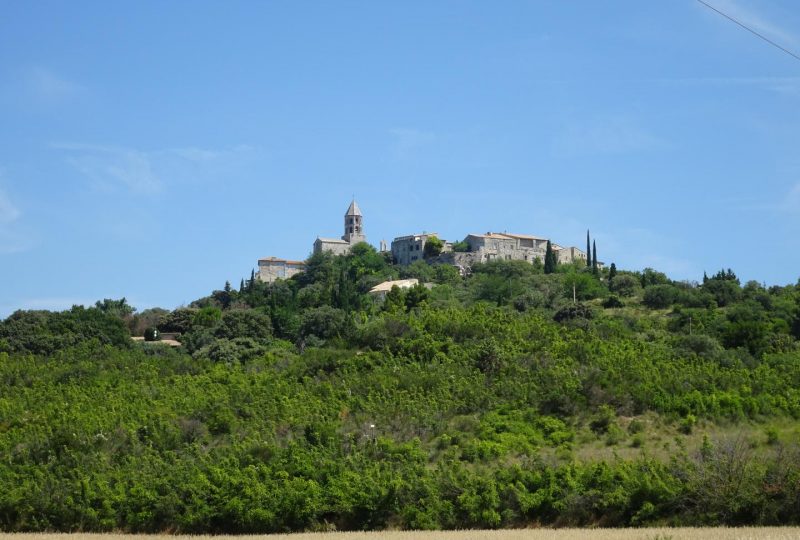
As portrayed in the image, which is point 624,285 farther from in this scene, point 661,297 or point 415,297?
point 415,297

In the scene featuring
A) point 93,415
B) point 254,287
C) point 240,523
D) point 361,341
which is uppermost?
point 254,287

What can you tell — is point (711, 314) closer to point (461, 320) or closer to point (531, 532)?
point (461, 320)

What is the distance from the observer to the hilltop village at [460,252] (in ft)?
409

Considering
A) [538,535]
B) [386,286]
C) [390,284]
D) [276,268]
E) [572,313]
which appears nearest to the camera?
[538,535]

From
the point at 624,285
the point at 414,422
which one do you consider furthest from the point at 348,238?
the point at 414,422

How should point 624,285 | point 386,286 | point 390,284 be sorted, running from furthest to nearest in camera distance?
point 390,284 < point 386,286 < point 624,285

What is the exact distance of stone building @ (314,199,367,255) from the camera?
14225cm

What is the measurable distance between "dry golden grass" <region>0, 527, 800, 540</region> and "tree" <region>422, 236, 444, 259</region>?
9548cm

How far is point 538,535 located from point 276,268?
109 m

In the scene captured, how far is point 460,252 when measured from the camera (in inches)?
4956

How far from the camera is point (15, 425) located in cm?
4741

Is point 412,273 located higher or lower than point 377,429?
higher

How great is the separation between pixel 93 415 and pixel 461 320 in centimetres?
2096

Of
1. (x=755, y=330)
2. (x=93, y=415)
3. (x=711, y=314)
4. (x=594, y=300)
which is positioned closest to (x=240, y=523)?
(x=93, y=415)
